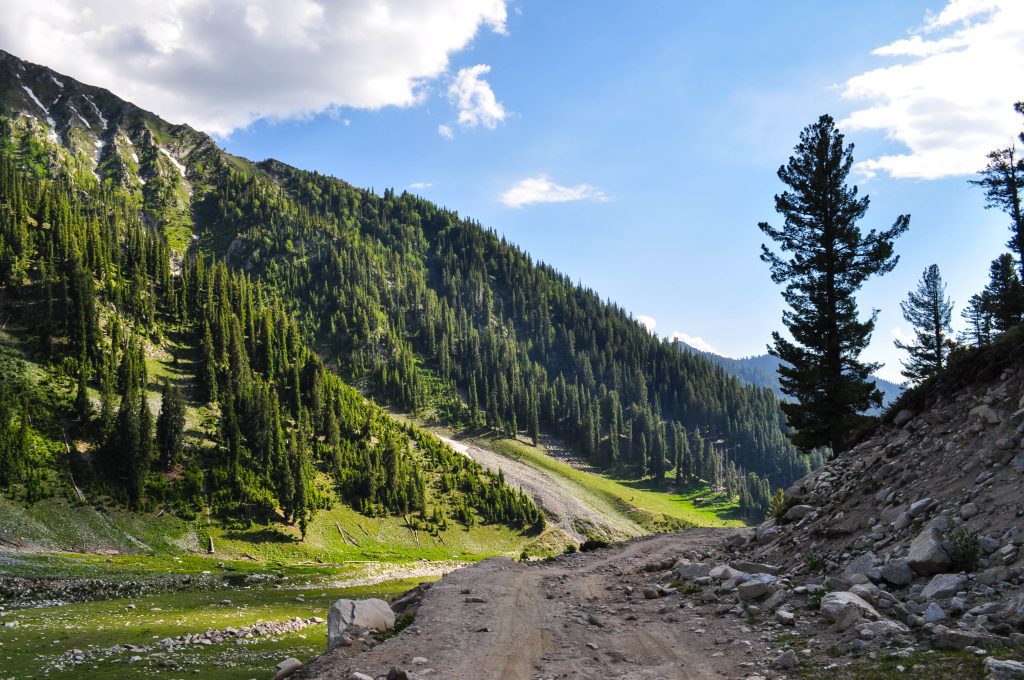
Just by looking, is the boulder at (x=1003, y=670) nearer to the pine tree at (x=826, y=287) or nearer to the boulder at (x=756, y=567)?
the boulder at (x=756, y=567)

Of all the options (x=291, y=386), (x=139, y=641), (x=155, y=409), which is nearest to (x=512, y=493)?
(x=291, y=386)

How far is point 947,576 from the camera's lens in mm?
11742

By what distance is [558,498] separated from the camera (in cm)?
14088

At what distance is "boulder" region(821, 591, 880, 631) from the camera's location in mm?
11414

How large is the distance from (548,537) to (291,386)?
68.2m

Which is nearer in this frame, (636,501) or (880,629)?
(880,629)

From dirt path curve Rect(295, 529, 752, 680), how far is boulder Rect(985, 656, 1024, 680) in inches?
156

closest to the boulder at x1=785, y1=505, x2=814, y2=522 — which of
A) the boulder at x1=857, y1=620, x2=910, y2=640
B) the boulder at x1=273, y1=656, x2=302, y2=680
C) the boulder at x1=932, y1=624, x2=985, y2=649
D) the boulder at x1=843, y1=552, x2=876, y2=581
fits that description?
the boulder at x1=843, y1=552, x2=876, y2=581

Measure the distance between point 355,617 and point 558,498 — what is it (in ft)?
425

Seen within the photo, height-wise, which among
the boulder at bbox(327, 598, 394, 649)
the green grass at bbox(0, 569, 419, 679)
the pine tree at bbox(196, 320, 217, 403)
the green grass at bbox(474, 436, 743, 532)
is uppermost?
the pine tree at bbox(196, 320, 217, 403)

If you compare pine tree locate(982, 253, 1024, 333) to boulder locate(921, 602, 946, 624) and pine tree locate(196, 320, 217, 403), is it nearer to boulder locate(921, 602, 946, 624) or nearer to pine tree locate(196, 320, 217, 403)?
boulder locate(921, 602, 946, 624)

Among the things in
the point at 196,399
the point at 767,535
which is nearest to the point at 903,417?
the point at 767,535

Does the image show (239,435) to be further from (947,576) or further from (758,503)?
(758,503)

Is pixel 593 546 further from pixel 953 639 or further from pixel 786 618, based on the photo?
pixel 953 639
